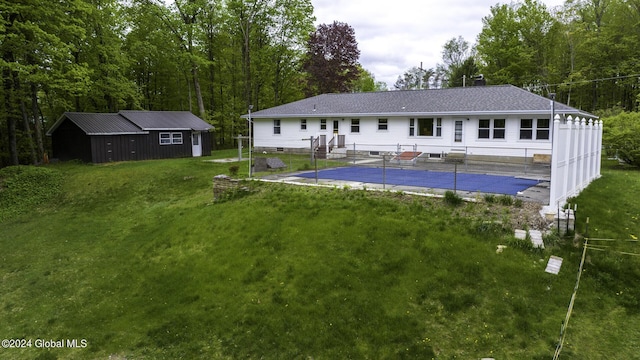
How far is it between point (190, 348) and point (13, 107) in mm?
21988

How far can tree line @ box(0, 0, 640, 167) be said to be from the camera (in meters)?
27.9

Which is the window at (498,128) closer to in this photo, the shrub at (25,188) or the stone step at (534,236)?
the stone step at (534,236)

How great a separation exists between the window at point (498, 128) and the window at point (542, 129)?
152cm

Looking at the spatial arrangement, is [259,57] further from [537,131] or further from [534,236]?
[534,236]

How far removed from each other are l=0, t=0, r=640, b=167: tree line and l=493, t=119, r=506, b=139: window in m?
13.6

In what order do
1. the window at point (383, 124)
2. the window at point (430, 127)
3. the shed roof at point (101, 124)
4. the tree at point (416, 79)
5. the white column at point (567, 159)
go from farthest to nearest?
the tree at point (416, 79)
the window at point (383, 124)
the shed roof at point (101, 124)
the window at point (430, 127)
the white column at point (567, 159)

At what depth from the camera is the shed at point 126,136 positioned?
75.2ft

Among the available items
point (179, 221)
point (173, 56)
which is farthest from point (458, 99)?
point (173, 56)

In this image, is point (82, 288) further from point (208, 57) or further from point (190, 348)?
point (208, 57)

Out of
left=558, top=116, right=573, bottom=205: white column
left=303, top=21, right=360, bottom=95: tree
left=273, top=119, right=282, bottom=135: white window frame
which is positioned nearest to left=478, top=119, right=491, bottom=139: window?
left=558, top=116, right=573, bottom=205: white column

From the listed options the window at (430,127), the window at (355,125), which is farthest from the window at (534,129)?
the window at (355,125)

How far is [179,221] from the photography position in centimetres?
1230

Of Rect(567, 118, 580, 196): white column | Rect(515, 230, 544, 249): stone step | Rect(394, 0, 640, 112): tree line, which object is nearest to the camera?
Rect(515, 230, 544, 249): stone step

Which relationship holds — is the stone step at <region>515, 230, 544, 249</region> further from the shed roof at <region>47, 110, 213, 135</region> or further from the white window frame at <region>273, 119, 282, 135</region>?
Result: the shed roof at <region>47, 110, 213, 135</region>
